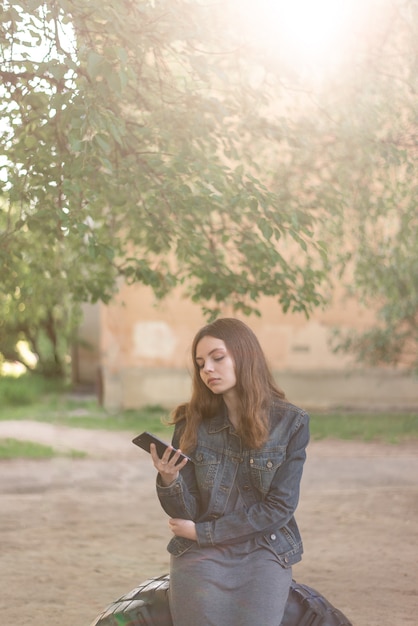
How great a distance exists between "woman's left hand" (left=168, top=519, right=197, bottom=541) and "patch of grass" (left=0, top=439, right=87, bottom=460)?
7.68 metres

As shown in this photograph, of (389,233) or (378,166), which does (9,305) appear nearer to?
(378,166)

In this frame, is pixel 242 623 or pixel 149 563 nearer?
pixel 242 623

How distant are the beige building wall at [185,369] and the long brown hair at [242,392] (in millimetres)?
11444

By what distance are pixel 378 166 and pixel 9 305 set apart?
3158 millimetres

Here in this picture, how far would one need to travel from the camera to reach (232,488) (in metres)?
3.65

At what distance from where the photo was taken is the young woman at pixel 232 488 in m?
3.50

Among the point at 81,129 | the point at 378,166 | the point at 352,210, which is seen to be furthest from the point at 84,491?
the point at 81,129

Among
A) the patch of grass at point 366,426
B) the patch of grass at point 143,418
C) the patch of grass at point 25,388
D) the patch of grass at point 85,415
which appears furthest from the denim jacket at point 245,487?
the patch of grass at point 25,388

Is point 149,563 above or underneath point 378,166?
underneath

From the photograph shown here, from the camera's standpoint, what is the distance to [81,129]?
4.40m

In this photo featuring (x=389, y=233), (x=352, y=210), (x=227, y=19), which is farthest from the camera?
(x=389, y=233)

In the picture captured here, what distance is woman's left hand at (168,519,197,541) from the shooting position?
3.55 metres

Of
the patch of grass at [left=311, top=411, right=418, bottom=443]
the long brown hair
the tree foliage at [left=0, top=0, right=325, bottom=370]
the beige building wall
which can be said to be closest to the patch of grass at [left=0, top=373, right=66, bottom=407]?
the beige building wall

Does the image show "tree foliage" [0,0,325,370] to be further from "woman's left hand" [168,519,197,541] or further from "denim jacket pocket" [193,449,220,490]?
"woman's left hand" [168,519,197,541]
